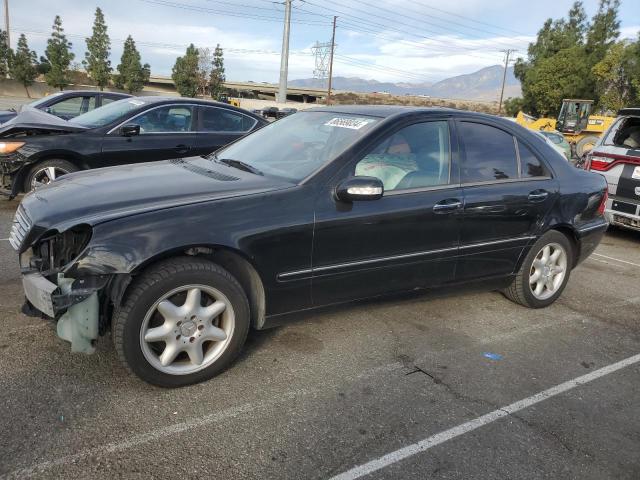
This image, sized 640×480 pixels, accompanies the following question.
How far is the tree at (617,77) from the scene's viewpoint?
1371 inches

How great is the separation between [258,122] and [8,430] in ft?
20.2

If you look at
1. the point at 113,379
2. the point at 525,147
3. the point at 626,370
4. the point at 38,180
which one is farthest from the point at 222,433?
the point at 38,180

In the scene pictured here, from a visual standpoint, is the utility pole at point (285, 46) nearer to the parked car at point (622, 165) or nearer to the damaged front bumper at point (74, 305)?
the parked car at point (622, 165)

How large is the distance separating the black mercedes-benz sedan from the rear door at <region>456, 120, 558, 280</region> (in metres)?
0.01

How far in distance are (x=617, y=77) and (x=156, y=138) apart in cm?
3826

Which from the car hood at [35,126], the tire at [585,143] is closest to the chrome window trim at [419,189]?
Answer: the car hood at [35,126]

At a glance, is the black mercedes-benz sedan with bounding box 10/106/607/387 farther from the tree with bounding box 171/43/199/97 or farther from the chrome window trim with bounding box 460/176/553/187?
the tree with bounding box 171/43/199/97

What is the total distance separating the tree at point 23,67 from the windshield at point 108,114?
5370 cm

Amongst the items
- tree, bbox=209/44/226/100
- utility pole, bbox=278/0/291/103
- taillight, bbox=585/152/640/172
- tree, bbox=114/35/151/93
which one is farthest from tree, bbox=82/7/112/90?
taillight, bbox=585/152/640/172

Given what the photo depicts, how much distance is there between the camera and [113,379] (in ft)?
9.64

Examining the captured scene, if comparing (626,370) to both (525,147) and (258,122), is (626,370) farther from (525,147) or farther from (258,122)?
(258,122)

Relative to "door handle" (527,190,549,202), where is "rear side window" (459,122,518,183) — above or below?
above

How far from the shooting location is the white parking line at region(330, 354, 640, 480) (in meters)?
2.36

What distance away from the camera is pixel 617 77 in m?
36.1
